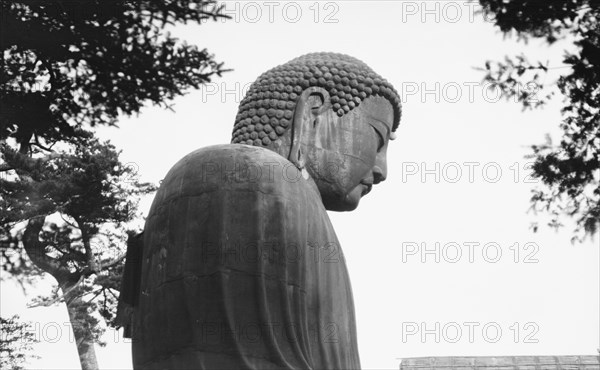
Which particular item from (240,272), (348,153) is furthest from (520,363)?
(240,272)

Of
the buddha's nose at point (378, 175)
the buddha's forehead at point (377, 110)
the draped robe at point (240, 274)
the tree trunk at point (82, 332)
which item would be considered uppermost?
the buddha's forehead at point (377, 110)

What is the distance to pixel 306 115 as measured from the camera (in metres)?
7.57

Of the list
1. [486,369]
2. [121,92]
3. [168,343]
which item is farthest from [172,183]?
[486,369]

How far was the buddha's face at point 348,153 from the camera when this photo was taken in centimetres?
740

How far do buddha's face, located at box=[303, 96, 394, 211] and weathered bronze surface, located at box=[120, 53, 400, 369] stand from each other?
8 cm

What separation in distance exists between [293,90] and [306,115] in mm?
229

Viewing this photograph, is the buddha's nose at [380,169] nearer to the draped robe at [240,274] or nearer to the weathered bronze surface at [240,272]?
the weathered bronze surface at [240,272]

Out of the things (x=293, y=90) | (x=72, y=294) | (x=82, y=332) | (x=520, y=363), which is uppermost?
(x=293, y=90)

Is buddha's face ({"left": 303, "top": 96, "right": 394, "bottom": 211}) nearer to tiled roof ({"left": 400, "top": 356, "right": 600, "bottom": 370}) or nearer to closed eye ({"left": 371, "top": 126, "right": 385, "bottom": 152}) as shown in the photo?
closed eye ({"left": 371, "top": 126, "right": 385, "bottom": 152})

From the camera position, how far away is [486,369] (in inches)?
854

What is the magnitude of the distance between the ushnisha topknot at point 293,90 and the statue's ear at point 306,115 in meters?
0.04

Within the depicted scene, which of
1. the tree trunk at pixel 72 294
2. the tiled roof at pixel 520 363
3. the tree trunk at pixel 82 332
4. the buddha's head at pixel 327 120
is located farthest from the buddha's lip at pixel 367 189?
the tiled roof at pixel 520 363

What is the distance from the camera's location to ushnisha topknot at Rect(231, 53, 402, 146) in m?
7.58

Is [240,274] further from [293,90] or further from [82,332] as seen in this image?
[82,332]
